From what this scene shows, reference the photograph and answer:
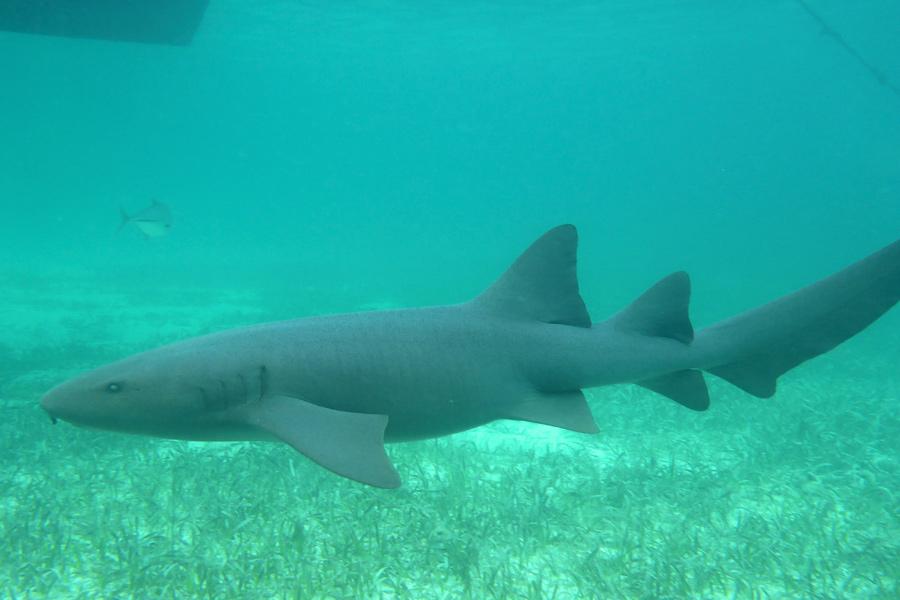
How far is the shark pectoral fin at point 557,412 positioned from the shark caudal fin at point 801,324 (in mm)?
928

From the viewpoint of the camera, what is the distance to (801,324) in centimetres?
279

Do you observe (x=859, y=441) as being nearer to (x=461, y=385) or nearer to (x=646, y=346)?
(x=646, y=346)

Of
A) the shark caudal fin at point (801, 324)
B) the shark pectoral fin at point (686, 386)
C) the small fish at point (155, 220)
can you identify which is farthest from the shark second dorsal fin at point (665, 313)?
the small fish at point (155, 220)

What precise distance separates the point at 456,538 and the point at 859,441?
20.0 feet

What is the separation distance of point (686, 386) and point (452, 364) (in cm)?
166

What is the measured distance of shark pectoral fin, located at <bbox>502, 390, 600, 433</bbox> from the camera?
8.30 feet

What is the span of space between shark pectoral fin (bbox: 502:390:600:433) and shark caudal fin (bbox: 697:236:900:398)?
93 centimetres

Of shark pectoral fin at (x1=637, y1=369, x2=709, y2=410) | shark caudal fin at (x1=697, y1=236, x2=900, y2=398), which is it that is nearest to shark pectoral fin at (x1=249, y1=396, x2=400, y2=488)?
shark pectoral fin at (x1=637, y1=369, x2=709, y2=410)

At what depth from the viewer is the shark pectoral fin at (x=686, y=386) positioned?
118 inches

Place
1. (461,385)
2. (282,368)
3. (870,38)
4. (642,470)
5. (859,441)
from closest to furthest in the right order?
Result: (282,368), (461,385), (642,470), (859,441), (870,38)

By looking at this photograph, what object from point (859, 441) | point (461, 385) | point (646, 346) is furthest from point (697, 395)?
point (859, 441)

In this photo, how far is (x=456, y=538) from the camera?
11.7 feet

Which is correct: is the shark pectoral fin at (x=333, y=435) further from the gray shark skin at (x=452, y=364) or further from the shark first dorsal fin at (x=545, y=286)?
the shark first dorsal fin at (x=545, y=286)

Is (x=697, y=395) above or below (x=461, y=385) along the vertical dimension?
below
